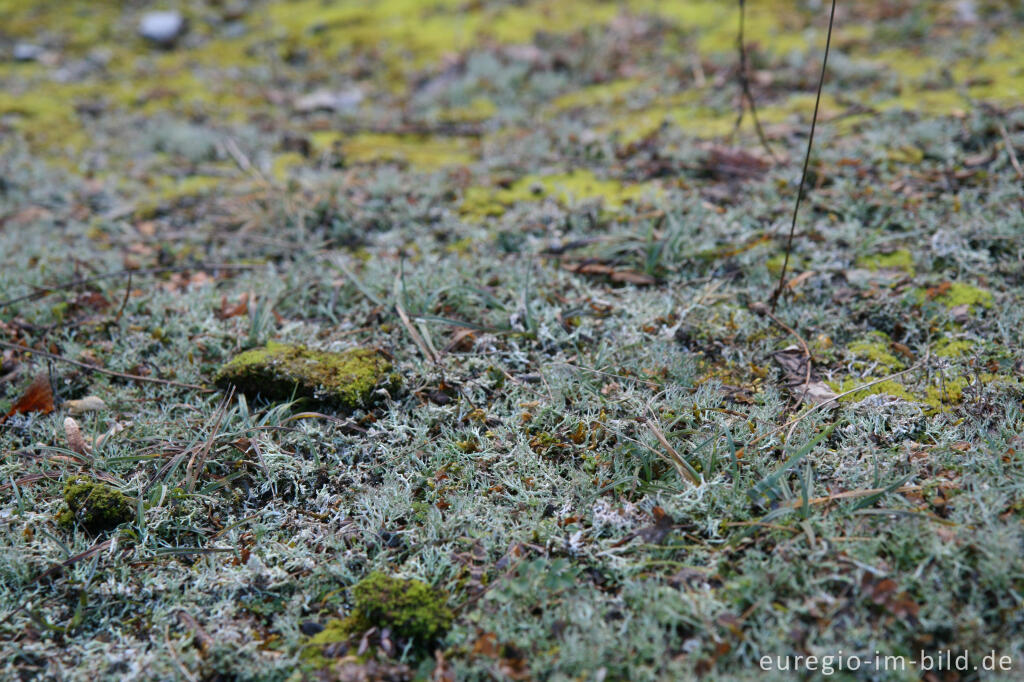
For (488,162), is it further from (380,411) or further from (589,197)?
(380,411)

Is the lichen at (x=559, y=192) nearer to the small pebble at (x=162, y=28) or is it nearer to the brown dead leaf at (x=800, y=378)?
the brown dead leaf at (x=800, y=378)

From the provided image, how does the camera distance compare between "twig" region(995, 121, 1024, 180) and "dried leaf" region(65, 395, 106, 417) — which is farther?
"twig" region(995, 121, 1024, 180)

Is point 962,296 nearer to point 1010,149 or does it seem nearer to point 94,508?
point 1010,149

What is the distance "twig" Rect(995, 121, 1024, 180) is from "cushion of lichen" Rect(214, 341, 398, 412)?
417cm

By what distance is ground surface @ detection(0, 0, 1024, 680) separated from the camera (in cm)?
229

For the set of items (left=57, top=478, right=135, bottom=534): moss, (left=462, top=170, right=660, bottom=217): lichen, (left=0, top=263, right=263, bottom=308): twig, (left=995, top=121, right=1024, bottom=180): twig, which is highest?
(left=995, top=121, right=1024, bottom=180): twig

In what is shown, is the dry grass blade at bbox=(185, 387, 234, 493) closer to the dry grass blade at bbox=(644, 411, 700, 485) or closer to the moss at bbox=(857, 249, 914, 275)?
the dry grass blade at bbox=(644, 411, 700, 485)

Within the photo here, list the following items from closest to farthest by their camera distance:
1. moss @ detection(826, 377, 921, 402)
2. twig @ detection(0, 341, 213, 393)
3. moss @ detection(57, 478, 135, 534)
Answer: moss @ detection(57, 478, 135, 534)
moss @ detection(826, 377, 921, 402)
twig @ detection(0, 341, 213, 393)

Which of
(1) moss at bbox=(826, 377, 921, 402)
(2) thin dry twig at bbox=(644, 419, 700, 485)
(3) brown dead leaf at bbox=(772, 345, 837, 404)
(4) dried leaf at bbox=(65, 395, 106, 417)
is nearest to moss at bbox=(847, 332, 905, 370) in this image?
(1) moss at bbox=(826, 377, 921, 402)

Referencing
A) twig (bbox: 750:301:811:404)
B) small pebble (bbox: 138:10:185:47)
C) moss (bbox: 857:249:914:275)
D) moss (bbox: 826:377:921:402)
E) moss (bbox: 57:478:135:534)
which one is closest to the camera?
moss (bbox: 57:478:135:534)

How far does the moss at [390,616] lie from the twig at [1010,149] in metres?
4.45

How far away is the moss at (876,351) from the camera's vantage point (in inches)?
128

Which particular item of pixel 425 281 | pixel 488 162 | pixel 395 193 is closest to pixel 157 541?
pixel 425 281

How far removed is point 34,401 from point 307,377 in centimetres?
140
